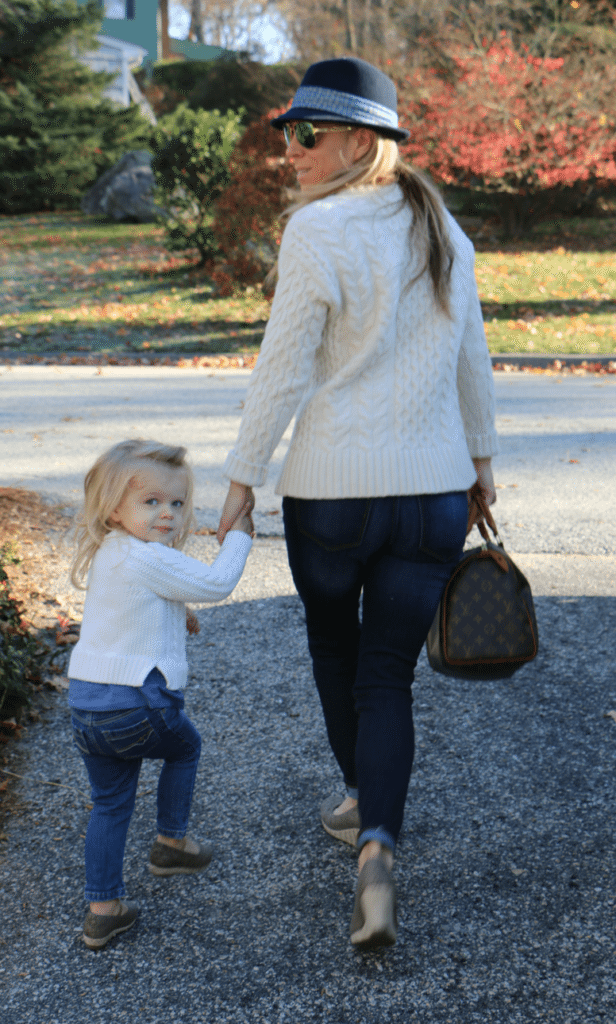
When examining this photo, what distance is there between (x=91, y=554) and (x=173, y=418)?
554 centimetres

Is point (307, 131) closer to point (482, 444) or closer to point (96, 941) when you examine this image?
point (482, 444)

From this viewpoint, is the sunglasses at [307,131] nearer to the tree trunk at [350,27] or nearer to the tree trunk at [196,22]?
the tree trunk at [350,27]

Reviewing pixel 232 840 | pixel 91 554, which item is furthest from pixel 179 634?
pixel 232 840

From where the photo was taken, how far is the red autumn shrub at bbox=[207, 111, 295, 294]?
12.8 meters

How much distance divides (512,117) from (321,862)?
1919cm

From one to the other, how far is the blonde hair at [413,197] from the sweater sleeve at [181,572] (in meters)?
0.76

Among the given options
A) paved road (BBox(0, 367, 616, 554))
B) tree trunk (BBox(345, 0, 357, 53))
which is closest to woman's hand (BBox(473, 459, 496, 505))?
paved road (BBox(0, 367, 616, 554))

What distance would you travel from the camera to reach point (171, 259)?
1852cm

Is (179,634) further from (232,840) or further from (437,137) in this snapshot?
(437,137)

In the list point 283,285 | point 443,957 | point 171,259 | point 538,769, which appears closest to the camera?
point 283,285

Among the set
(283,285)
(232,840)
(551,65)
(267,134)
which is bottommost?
(232,840)

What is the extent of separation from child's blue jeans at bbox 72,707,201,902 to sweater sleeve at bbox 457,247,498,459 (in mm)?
1033

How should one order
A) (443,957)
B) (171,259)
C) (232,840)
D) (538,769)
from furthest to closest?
(171,259), (538,769), (232,840), (443,957)

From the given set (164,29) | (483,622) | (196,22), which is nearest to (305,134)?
(483,622)
